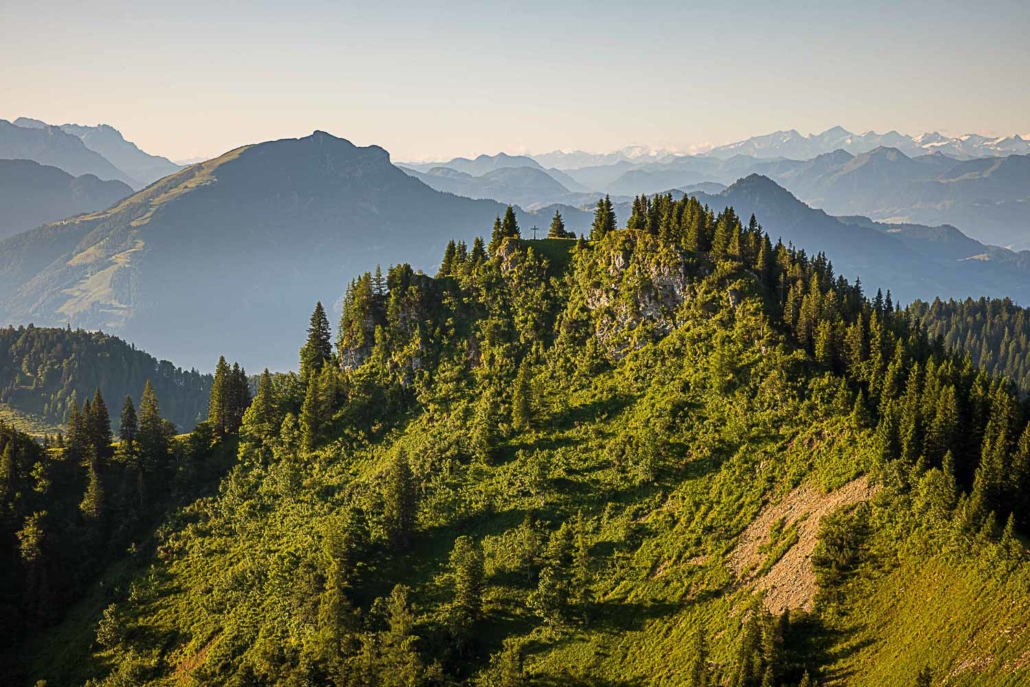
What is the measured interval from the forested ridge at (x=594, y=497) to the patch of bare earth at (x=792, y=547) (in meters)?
0.33

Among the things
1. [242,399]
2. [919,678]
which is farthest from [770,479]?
[242,399]

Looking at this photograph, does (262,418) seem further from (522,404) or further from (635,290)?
(635,290)

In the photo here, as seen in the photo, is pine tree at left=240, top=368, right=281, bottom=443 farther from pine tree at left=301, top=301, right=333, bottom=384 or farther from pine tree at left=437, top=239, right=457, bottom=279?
pine tree at left=437, top=239, right=457, bottom=279

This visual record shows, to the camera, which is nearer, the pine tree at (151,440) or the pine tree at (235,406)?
the pine tree at (151,440)

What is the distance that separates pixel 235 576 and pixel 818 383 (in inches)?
3181

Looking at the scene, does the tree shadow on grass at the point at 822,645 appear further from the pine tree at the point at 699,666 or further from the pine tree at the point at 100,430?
the pine tree at the point at 100,430

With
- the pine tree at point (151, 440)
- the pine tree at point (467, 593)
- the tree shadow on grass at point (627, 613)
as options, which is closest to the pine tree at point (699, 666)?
the tree shadow on grass at point (627, 613)

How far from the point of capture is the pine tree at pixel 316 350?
12912cm

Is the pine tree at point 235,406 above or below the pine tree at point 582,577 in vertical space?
above

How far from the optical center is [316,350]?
132375 mm

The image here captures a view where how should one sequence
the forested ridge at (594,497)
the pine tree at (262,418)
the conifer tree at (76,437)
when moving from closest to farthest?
1. the forested ridge at (594,497)
2. the pine tree at (262,418)
3. the conifer tree at (76,437)

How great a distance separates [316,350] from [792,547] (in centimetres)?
9264

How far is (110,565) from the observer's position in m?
110

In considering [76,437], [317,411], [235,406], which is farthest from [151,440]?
[317,411]
